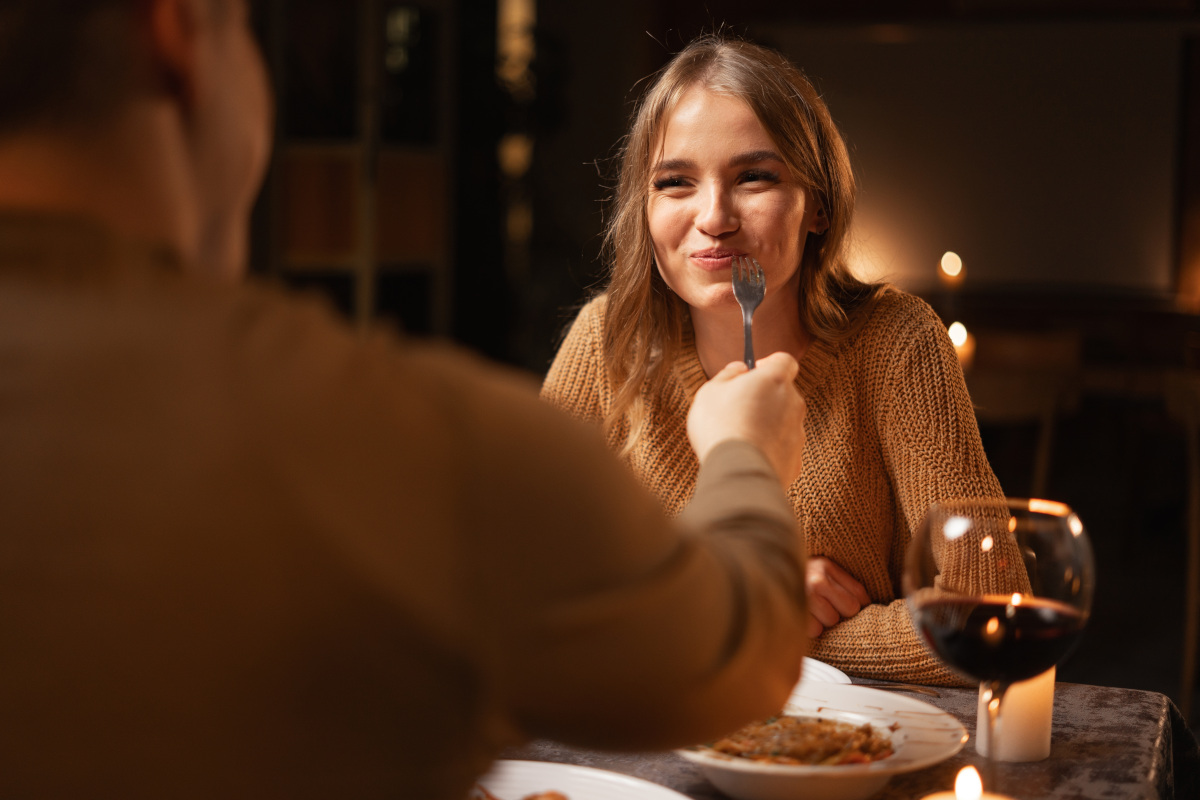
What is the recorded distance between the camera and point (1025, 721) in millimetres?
919

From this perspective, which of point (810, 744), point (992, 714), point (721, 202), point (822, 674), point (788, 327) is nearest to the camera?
point (992, 714)

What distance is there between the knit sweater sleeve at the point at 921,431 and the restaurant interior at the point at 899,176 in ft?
9.00

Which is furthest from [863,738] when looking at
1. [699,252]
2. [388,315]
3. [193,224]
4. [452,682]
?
[388,315]

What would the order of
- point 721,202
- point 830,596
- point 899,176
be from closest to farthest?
1. point 830,596
2. point 721,202
3. point 899,176

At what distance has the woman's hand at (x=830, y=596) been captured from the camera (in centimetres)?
133

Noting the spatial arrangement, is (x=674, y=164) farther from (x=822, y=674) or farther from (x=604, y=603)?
(x=604, y=603)

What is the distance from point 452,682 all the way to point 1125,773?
0.67 m

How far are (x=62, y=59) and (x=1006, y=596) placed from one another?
0.62 metres

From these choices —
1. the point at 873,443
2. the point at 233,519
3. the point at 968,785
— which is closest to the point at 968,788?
the point at 968,785

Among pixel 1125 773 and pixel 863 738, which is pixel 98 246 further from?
pixel 1125 773

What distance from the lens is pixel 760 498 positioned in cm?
66

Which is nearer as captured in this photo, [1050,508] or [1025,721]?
[1050,508]

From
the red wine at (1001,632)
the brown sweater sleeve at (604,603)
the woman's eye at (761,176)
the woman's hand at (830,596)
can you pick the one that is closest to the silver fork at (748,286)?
the woman's eye at (761,176)

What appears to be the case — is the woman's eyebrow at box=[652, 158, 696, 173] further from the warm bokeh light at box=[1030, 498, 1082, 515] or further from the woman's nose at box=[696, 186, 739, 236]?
the warm bokeh light at box=[1030, 498, 1082, 515]
